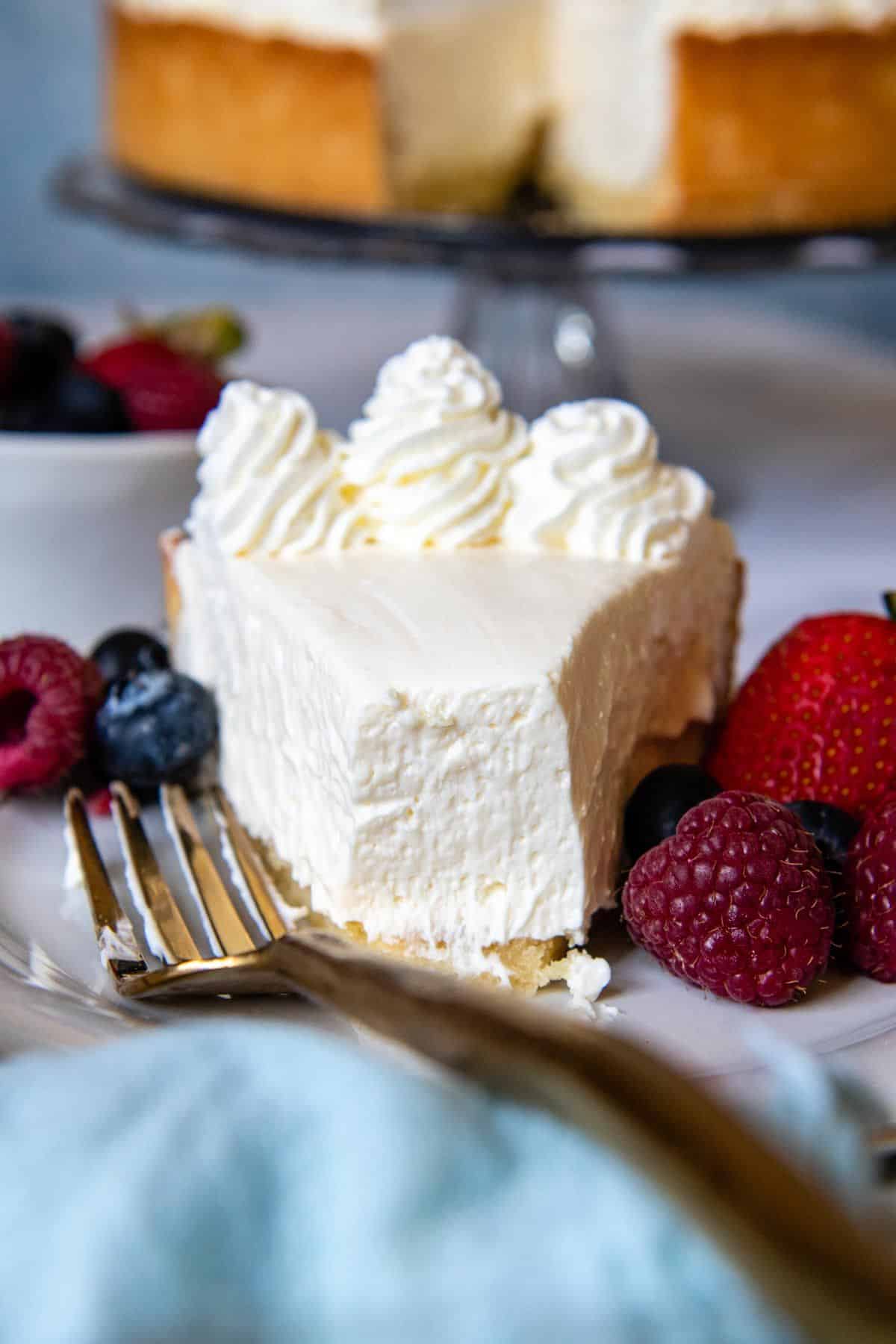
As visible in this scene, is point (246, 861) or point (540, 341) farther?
point (540, 341)

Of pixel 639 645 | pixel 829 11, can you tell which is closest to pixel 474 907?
pixel 639 645

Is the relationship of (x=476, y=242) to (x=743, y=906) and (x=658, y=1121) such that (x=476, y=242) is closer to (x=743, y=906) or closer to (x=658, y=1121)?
(x=743, y=906)

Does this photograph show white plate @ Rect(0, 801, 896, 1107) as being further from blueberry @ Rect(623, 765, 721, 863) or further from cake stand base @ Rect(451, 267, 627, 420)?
cake stand base @ Rect(451, 267, 627, 420)

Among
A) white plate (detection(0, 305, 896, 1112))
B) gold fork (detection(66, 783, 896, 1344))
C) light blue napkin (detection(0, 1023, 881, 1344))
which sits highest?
gold fork (detection(66, 783, 896, 1344))

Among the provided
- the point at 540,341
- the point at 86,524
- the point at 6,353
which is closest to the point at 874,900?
the point at 86,524

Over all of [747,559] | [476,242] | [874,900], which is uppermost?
[476,242]

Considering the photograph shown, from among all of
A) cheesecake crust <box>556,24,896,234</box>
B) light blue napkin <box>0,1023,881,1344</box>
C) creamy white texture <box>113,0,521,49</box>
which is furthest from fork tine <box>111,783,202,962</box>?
creamy white texture <box>113,0,521,49</box>

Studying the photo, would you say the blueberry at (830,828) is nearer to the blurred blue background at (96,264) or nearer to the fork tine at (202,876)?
the fork tine at (202,876)
